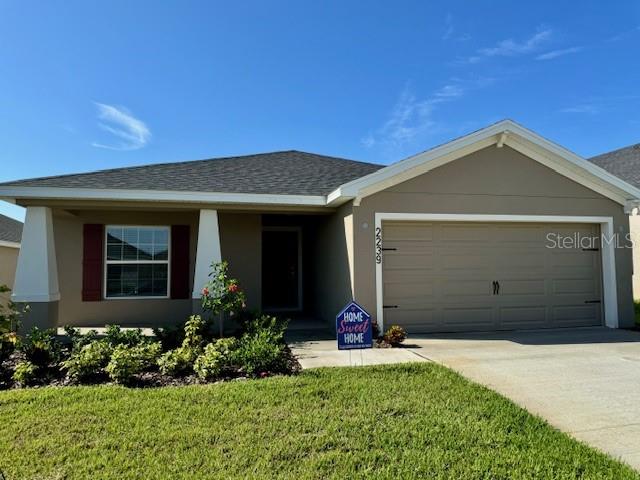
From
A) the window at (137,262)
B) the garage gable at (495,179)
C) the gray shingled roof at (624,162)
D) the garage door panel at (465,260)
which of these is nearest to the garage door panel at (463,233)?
the garage door panel at (465,260)

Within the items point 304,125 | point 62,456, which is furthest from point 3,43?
point 62,456

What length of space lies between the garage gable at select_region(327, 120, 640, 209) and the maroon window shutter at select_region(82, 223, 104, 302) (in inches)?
239

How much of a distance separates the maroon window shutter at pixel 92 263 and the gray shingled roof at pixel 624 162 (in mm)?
15676

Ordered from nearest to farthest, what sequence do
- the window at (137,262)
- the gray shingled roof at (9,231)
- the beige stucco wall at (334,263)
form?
the beige stucco wall at (334,263), the window at (137,262), the gray shingled roof at (9,231)

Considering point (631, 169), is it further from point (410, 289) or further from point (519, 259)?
point (410, 289)

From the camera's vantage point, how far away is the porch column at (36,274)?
7.68m

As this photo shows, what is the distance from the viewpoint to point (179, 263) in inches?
401

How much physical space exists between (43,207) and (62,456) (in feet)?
20.9

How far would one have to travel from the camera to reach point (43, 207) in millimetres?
7941

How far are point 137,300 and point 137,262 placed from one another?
0.96 meters

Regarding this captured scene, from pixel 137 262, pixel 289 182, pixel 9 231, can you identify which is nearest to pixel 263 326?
pixel 289 182

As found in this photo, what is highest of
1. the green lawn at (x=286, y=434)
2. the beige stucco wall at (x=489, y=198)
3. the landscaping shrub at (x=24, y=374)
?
the beige stucco wall at (x=489, y=198)

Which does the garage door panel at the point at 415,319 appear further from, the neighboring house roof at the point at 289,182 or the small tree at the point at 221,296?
the small tree at the point at 221,296

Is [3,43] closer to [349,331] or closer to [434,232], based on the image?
[349,331]
